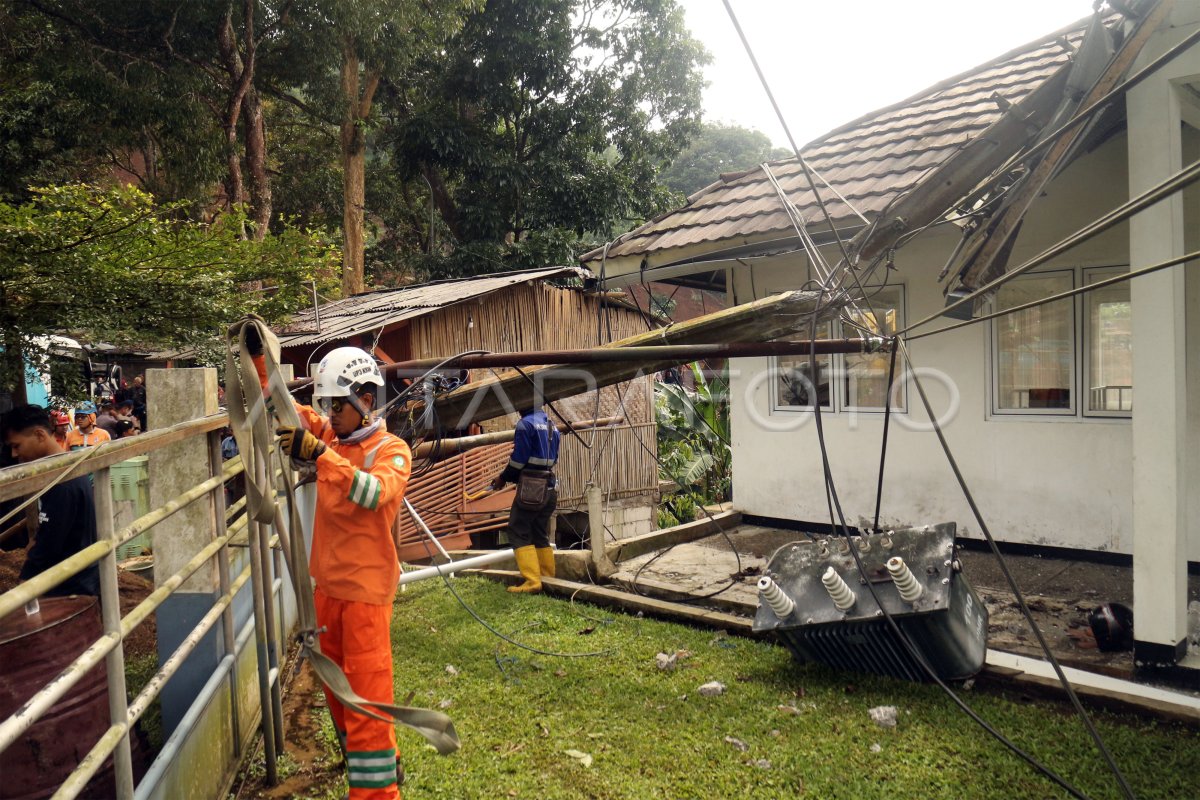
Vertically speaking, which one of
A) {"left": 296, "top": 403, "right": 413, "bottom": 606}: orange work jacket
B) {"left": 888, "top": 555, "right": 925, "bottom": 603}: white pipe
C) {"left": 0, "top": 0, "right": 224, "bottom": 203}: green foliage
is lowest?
{"left": 888, "top": 555, "right": 925, "bottom": 603}: white pipe

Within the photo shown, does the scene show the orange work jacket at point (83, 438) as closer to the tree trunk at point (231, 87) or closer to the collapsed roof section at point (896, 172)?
the tree trunk at point (231, 87)

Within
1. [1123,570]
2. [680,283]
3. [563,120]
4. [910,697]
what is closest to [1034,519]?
[1123,570]

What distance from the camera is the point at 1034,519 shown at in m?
7.12

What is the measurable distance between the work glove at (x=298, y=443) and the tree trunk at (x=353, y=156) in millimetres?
14378

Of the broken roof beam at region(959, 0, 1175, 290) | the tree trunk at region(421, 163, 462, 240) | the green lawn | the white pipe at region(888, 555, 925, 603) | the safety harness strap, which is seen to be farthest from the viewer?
the tree trunk at region(421, 163, 462, 240)

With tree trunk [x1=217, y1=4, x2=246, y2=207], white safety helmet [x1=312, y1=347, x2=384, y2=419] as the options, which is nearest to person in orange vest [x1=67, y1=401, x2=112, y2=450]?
tree trunk [x1=217, y1=4, x2=246, y2=207]

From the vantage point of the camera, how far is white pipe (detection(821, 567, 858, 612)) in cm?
475

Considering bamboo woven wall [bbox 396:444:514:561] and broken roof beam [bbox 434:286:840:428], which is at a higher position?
broken roof beam [bbox 434:286:840:428]

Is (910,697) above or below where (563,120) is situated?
below

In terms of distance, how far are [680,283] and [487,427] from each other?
16.8 ft

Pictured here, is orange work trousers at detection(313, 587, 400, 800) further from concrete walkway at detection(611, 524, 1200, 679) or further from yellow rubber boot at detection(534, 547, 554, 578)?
yellow rubber boot at detection(534, 547, 554, 578)

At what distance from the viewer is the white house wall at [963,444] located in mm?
6723

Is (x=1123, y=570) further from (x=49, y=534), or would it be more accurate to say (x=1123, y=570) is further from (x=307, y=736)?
(x=49, y=534)

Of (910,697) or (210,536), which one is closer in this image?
(210,536)
